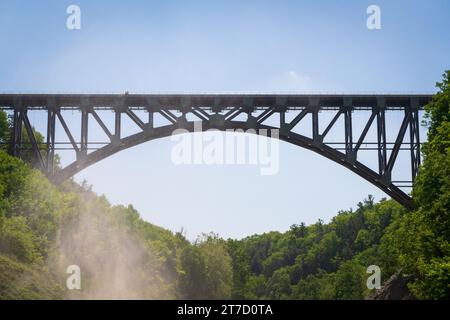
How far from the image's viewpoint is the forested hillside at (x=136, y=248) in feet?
131

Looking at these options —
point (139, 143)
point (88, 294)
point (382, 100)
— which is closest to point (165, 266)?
point (88, 294)

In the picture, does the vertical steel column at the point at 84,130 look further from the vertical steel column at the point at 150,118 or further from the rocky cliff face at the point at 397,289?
the rocky cliff face at the point at 397,289

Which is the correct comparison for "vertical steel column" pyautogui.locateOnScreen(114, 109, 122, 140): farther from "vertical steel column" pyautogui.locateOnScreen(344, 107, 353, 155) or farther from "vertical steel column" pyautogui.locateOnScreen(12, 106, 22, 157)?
"vertical steel column" pyautogui.locateOnScreen(344, 107, 353, 155)

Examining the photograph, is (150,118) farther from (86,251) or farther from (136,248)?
(136,248)

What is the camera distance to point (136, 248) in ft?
266

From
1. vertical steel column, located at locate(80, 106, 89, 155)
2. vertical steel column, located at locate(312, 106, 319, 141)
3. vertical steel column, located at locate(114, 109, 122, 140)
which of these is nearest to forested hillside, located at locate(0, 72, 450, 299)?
vertical steel column, located at locate(80, 106, 89, 155)

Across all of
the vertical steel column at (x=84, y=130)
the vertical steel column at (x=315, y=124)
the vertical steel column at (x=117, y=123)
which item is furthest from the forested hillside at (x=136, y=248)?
the vertical steel column at (x=315, y=124)

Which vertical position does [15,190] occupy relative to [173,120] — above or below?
below

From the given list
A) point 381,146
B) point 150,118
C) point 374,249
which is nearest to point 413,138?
point 381,146

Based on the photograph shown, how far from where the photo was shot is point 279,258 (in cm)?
18875

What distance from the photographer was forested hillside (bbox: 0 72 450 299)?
39.9m
